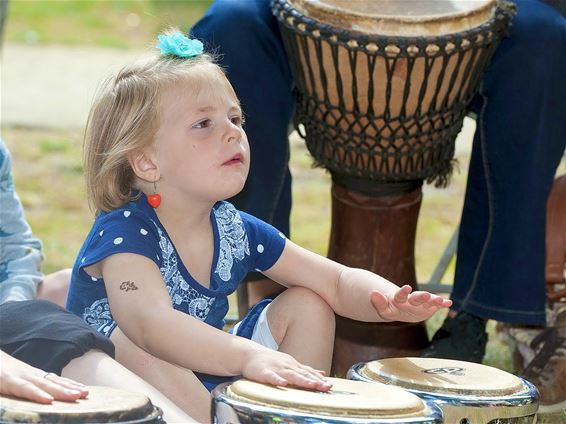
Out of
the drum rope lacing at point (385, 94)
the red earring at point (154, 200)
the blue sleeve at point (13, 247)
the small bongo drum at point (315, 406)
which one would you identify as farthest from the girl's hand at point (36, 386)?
the drum rope lacing at point (385, 94)

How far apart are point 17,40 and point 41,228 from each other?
12.2ft

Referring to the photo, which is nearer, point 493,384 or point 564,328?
point 493,384

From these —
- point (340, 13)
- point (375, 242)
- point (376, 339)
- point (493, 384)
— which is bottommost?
point (376, 339)

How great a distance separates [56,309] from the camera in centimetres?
232

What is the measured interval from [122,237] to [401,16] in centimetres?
92

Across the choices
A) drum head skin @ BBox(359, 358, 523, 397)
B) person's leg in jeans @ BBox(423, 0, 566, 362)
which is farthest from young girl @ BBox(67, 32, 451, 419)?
person's leg in jeans @ BBox(423, 0, 566, 362)

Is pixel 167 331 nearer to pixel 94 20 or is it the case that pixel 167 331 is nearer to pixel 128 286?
pixel 128 286

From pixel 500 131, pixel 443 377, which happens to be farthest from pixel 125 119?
pixel 500 131

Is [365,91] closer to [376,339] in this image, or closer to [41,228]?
[376,339]

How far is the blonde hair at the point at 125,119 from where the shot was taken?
257 cm

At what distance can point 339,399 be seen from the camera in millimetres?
1962

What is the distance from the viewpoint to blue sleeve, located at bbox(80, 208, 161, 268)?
2.46 meters

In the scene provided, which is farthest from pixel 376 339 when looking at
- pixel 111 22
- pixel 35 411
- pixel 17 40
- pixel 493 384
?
pixel 111 22

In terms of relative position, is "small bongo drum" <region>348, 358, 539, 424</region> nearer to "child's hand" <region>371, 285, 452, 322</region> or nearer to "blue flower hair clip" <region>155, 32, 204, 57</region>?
"child's hand" <region>371, 285, 452, 322</region>
